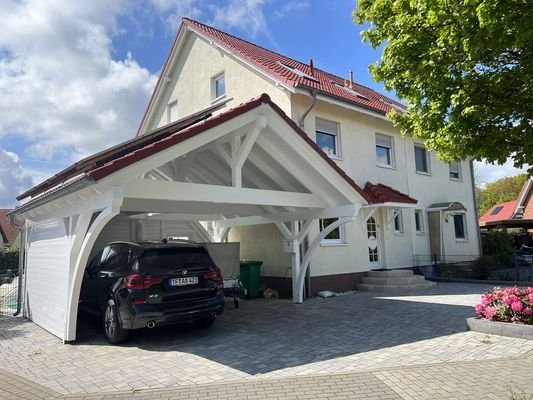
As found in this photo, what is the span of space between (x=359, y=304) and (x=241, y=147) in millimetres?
5498

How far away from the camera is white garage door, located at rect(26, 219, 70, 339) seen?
814cm

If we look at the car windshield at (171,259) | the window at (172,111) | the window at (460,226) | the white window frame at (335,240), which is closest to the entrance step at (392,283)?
the white window frame at (335,240)

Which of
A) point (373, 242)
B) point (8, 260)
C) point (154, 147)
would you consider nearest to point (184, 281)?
point (154, 147)

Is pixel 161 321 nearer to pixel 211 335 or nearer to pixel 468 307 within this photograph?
pixel 211 335

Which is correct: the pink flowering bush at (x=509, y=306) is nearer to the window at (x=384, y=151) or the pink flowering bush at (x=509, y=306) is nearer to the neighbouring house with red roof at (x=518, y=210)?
Result: the window at (x=384, y=151)

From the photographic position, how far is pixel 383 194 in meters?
13.8

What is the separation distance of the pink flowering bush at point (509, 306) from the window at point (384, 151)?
29.6 ft

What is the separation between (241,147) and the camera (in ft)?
27.0

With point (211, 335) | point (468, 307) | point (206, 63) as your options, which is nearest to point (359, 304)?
point (468, 307)

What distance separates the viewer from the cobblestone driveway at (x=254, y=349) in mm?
5652

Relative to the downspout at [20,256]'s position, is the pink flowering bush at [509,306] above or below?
below

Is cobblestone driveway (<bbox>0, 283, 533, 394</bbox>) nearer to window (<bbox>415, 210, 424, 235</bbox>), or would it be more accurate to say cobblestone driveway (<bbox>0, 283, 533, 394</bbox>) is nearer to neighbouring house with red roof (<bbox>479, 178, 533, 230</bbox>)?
window (<bbox>415, 210, 424, 235</bbox>)

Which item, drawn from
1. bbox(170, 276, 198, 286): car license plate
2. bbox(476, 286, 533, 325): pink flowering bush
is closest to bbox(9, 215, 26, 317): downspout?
bbox(170, 276, 198, 286): car license plate

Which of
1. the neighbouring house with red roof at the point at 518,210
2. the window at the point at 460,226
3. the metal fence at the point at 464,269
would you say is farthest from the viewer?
the neighbouring house with red roof at the point at 518,210
